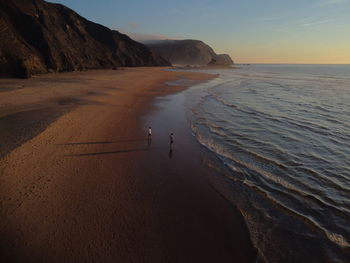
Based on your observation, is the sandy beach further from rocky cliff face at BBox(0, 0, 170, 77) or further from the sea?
rocky cliff face at BBox(0, 0, 170, 77)

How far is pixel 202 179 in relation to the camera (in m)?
9.27

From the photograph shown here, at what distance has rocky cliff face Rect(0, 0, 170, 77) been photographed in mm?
34031

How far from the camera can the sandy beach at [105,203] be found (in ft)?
18.0

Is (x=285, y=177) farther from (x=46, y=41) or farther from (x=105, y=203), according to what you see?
(x=46, y=41)

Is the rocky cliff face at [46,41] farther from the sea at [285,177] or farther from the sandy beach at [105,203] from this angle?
the sea at [285,177]

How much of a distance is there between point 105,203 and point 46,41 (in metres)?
48.3

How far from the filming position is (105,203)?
7.14 meters

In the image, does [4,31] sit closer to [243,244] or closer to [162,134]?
[162,134]

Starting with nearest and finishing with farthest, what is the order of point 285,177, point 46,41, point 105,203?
point 105,203, point 285,177, point 46,41

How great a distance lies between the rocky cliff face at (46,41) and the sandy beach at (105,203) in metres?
28.4

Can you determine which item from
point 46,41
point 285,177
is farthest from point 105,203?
point 46,41

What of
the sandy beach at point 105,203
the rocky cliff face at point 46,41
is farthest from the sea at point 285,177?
the rocky cliff face at point 46,41

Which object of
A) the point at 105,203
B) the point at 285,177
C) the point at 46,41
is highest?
the point at 46,41

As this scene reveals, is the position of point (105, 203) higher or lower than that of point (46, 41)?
lower
